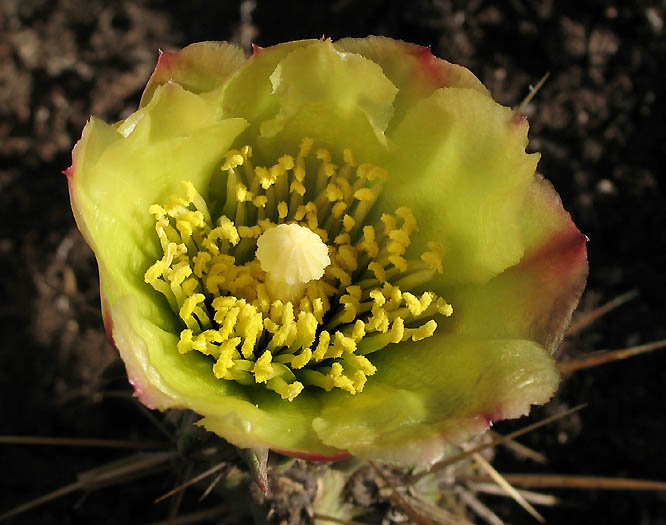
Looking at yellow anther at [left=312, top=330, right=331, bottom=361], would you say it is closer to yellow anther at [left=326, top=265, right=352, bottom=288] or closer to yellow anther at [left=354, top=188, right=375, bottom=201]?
yellow anther at [left=326, top=265, right=352, bottom=288]

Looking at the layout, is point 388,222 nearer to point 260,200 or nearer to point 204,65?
point 260,200

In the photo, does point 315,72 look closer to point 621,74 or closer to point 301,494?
point 301,494

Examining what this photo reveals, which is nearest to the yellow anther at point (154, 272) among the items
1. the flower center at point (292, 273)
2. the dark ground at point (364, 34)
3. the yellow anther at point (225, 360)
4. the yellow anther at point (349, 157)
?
the flower center at point (292, 273)

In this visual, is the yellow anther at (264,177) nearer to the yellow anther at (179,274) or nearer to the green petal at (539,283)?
the yellow anther at (179,274)

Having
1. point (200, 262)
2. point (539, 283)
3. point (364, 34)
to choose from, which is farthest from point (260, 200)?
point (364, 34)

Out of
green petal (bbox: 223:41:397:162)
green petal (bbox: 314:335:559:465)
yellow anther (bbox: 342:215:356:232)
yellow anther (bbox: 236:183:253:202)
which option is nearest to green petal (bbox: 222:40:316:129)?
green petal (bbox: 223:41:397:162)

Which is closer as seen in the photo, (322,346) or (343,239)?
(322,346)

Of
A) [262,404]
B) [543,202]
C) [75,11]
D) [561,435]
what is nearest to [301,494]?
[262,404]
